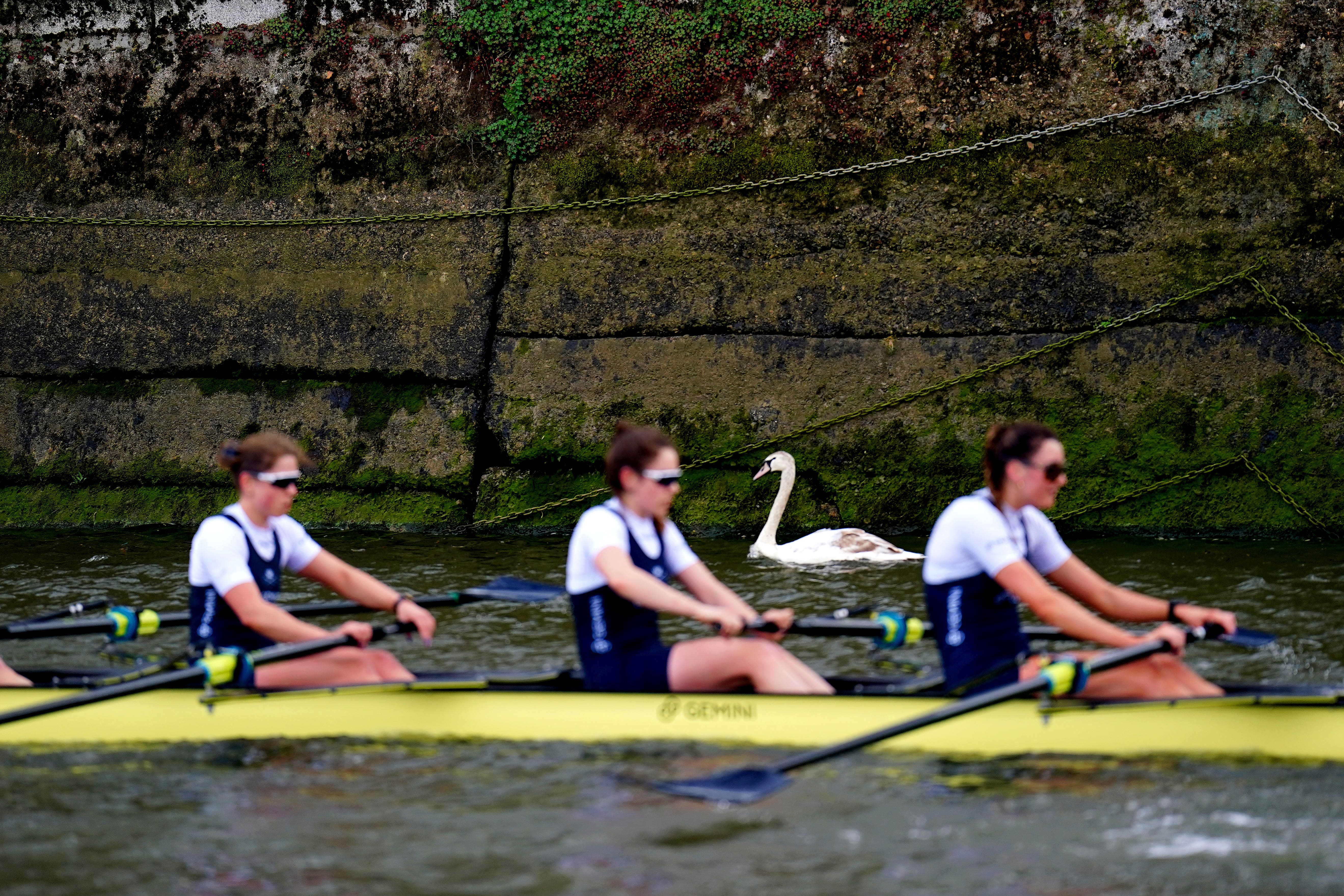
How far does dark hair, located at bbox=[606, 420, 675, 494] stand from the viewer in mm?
5246

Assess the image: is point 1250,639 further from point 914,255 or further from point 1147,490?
point 914,255

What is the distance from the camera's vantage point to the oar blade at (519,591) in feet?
22.1

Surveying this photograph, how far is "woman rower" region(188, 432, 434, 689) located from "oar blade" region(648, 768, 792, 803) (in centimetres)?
138

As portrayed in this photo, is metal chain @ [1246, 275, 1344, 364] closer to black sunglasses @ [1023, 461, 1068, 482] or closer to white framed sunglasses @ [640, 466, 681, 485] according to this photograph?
black sunglasses @ [1023, 461, 1068, 482]

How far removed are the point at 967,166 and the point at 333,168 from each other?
5.04 metres

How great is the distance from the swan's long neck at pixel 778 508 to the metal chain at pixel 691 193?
224 centimetres

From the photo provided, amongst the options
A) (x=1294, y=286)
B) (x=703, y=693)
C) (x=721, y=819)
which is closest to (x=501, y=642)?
(x=703, y=693)

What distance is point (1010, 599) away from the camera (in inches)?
208

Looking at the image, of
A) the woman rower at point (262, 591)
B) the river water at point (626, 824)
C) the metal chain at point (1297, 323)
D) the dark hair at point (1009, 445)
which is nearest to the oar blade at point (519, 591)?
the woman rower at point (262, 591)

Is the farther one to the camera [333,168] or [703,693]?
[333,168]

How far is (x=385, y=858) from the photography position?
14.0 feet

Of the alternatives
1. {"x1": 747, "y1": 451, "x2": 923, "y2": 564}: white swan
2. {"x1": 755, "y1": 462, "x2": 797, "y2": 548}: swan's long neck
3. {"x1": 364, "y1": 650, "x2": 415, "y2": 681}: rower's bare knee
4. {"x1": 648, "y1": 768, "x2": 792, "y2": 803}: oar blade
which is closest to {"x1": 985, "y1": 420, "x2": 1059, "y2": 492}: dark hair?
{"x1": 648, "y1": 768, "x2": 792, "y2": 803}: oar blade

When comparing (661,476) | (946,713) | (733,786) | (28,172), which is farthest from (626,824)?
(28,172)

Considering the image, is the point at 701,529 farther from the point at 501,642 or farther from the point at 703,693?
the point at 703,693
